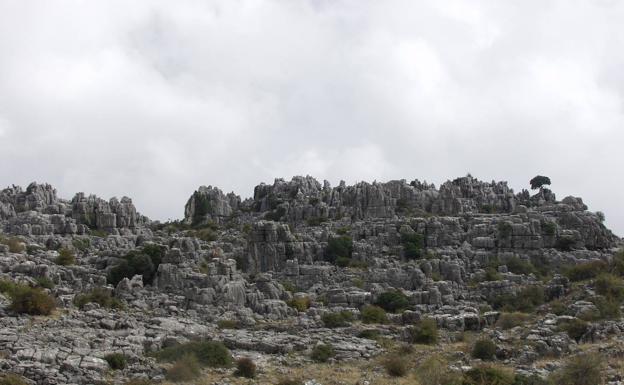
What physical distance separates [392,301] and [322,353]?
48.2ft

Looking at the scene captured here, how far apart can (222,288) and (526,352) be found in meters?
19.6

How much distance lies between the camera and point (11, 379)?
2486 cm

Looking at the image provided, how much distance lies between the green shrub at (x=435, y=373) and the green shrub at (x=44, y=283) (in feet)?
76.5

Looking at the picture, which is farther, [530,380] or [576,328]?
[576,328]

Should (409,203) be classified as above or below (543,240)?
above

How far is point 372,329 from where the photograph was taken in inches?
1531

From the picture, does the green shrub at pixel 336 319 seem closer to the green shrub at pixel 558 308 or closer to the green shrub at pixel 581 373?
the green shrub at pixel 558 308

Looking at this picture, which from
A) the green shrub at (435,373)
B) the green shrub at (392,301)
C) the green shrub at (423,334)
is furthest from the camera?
the green shrub at (392,301)

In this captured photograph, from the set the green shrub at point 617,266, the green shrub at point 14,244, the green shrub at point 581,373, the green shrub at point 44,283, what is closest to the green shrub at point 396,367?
the green shrub at point 581,373

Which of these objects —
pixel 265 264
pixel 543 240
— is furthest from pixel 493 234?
pixel 265 264

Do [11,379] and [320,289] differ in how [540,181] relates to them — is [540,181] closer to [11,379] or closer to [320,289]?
[320,289]

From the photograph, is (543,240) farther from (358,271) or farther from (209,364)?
(209,364)

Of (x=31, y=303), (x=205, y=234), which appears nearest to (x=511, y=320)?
(x=31, y=303)

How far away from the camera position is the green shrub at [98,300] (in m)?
40.8
